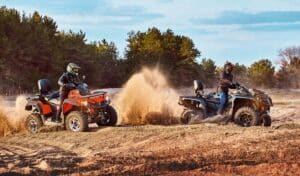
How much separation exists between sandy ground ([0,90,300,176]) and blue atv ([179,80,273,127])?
2.44 m

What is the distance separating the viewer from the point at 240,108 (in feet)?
51.3

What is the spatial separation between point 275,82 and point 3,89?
80.1 feet

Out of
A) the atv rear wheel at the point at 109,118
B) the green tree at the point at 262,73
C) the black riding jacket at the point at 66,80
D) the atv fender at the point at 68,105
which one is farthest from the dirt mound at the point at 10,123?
the green tree at the point at 262,73

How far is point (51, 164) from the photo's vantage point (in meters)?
9.82

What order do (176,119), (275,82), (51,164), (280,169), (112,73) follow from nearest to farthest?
(280,169)
(51,164)
(176,119)
(112,73)
(275,82)

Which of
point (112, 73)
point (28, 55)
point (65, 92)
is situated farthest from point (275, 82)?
point (65, 92)

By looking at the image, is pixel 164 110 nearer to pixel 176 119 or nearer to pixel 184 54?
pixel 176 119

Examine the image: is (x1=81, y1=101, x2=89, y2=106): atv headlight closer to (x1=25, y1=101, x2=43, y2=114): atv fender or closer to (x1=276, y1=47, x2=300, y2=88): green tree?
(x1=25, y1=101, x2=43, y2=114): atv fender

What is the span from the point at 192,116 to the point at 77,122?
3795 millimetres

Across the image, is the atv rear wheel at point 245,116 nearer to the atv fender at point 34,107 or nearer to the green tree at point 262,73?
the atv fender at point 34,107

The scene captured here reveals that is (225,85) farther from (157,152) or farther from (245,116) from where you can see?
(157,152)

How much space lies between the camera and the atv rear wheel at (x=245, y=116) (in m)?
15.3

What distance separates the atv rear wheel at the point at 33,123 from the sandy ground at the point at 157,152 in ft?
5.06

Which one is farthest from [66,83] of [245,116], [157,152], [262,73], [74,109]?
[262,73]
